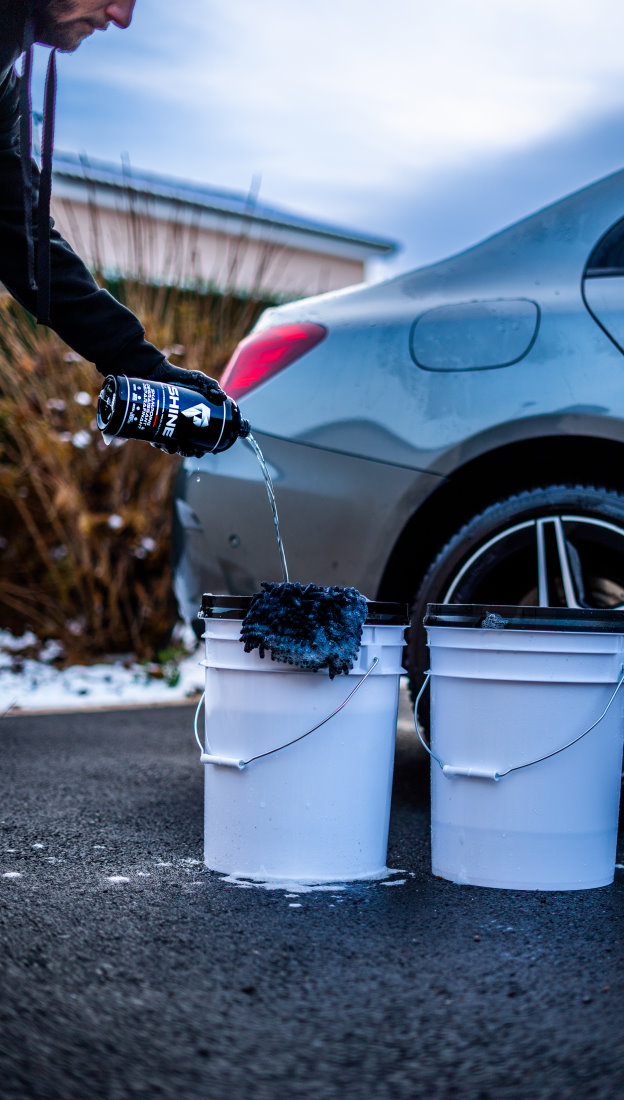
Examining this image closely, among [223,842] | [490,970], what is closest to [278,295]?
[223,842]

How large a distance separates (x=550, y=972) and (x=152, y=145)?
8.40 m

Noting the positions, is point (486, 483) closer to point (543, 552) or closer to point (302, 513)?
point (543, 552)

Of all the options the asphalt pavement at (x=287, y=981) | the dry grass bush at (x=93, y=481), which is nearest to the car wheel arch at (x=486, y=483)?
the asphalt pavement at (x=287, y=981)

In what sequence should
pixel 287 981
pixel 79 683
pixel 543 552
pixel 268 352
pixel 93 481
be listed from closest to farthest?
1. pixel 287 981
2. pixel 543 552
3. pixel 268 352
4. pixel 79 683
5. pixel 93 481

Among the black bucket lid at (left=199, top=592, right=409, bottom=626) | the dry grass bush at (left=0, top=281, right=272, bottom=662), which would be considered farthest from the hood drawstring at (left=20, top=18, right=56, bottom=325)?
the dry grass bush at (left=0, top=281, right=272, bottom=662)

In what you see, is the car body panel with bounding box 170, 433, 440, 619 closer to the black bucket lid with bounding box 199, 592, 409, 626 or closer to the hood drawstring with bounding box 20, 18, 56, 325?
the black bucket lid with bounding box 199, 592, 409, 626

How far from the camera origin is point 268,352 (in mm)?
2930

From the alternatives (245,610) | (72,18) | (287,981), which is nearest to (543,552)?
(245,610)

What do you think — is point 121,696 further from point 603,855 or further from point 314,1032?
point 314,1032

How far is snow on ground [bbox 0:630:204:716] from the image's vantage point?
503 centimetres

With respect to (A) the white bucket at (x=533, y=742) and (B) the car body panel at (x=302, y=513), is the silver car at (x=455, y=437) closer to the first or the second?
(B) the car body panel at (x=302, y=513)

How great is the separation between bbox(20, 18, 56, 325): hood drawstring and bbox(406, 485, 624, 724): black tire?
1.19 meters

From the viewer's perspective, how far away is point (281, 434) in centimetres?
280

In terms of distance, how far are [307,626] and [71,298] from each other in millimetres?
1161
